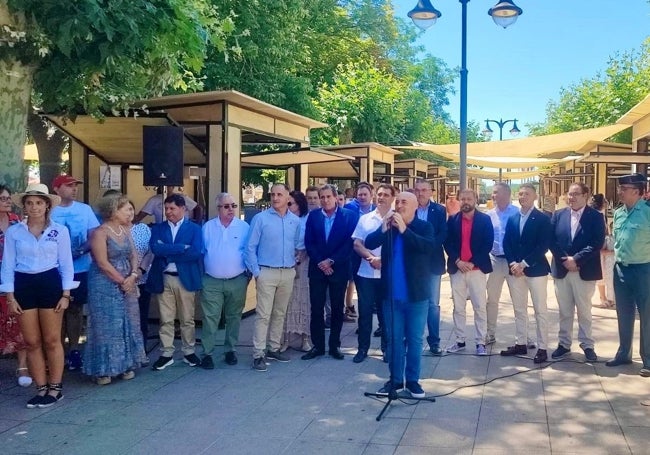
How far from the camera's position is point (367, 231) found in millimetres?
6836

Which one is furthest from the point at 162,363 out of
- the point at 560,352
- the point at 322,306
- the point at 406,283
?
the point at 560,352

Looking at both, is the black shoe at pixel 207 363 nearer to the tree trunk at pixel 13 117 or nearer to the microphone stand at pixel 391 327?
the microphone stand at pixel 391 327

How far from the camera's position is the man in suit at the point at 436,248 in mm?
7223

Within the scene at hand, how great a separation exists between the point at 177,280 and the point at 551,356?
3.90m

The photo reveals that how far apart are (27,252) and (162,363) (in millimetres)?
1822

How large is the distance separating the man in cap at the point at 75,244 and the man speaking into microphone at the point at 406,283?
9.75 ft

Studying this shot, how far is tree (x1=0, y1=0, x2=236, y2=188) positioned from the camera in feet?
20.0

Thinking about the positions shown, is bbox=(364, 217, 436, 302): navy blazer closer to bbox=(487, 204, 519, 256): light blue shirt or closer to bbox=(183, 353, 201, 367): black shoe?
bbox=(487, 204, 519, 256): light blue shirt

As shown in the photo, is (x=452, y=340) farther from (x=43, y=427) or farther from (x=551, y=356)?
(x=43, y=427)

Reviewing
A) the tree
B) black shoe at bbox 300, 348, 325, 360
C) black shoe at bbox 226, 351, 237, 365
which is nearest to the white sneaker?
black shoe at bbox 300, 348, 325, 360

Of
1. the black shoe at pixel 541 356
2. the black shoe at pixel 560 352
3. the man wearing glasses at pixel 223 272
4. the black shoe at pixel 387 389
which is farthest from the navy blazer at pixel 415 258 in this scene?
the black shoe at pixel 560 352

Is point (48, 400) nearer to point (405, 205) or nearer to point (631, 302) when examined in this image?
point (405, 205)

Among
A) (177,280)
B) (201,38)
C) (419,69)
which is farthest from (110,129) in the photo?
(419,69)

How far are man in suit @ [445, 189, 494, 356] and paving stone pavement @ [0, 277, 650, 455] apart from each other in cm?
41
